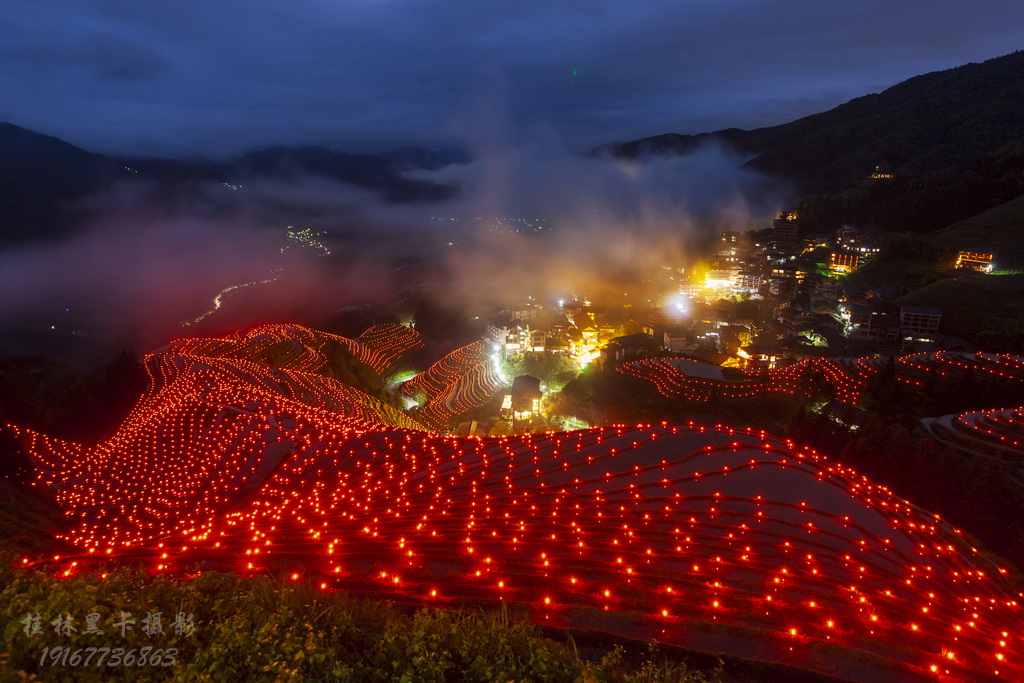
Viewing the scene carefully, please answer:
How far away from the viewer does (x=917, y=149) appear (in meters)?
77.9

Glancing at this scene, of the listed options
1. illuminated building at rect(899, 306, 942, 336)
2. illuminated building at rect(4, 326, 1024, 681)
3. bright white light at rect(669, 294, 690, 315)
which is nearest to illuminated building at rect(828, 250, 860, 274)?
bright white light at rect(669, 294, 690, 315)

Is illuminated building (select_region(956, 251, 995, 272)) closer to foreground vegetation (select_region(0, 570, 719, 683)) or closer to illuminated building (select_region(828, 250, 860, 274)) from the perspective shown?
illuminated building (select_region(828, 250, 860, 274))

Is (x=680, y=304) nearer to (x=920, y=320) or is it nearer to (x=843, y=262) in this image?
(x=843, y=262)

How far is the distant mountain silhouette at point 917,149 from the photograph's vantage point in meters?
51.5

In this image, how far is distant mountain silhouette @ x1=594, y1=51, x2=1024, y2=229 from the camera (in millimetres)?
51469

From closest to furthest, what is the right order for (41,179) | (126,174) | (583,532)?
(583,532) → (41,179) → (126,174)

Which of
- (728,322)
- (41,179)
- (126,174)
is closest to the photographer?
(728,322)

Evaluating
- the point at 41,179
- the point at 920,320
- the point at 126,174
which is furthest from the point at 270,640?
the point at 126,174

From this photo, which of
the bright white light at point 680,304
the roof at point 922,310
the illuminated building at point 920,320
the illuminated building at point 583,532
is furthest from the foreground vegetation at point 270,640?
the bright white light at point 680,304

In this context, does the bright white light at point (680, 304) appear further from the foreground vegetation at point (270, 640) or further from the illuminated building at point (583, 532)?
the foreground vegetation at point (270, 640)

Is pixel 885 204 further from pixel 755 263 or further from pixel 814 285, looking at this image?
pixel 814 285

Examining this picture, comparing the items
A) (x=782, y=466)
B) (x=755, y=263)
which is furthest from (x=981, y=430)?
(x=755, y=263)

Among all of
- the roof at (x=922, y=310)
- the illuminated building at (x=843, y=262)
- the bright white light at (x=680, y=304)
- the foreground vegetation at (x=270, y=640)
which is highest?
the foreground vegetation at (x=270, y=640)

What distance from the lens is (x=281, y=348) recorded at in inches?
1169
